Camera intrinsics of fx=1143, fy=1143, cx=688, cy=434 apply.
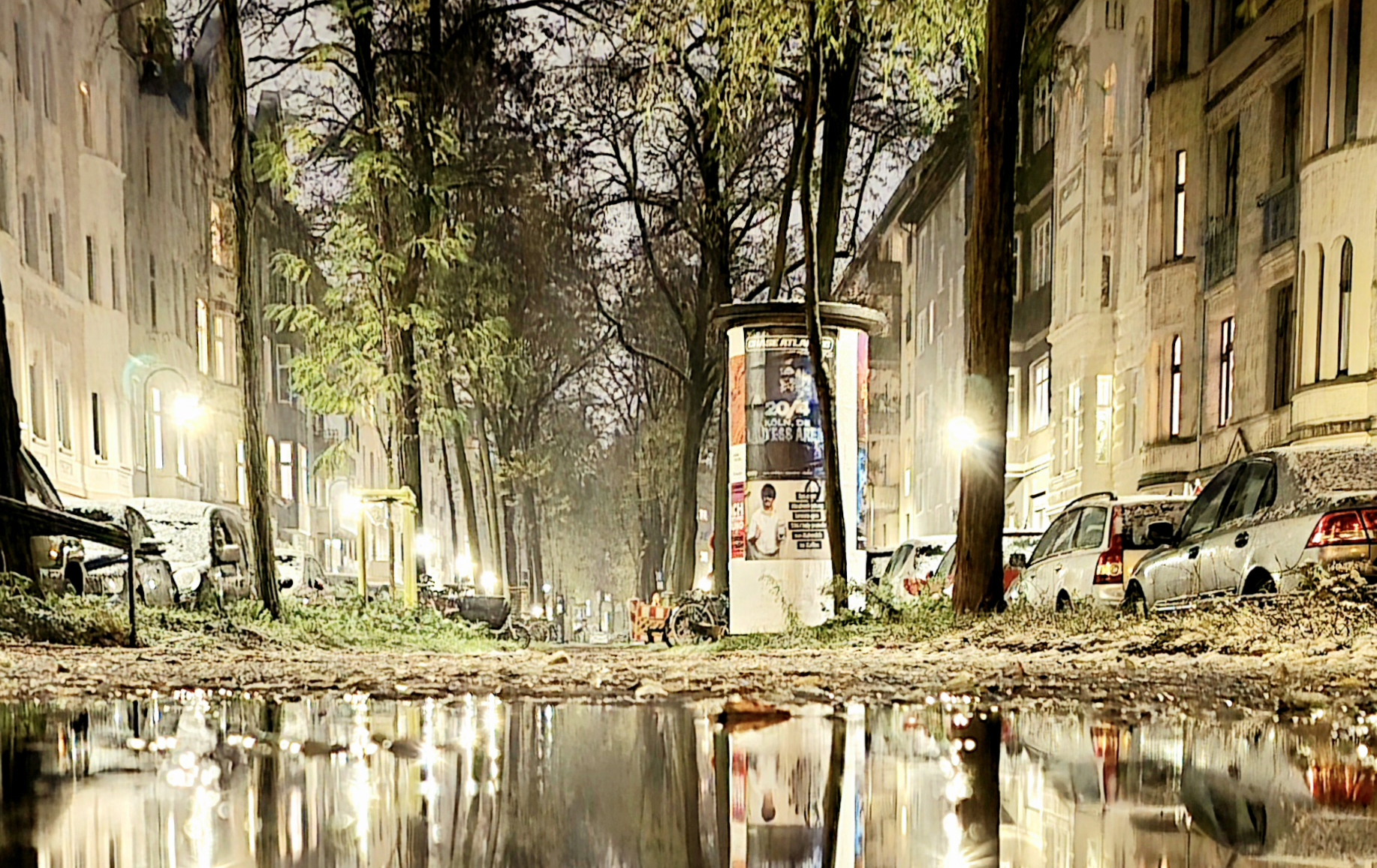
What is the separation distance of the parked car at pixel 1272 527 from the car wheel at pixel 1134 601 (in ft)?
0.19

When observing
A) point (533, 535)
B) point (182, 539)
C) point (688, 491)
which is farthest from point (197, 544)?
point (533, 535)

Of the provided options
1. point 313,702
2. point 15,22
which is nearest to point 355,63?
point 15,22

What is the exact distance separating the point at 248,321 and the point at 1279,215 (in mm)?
13190

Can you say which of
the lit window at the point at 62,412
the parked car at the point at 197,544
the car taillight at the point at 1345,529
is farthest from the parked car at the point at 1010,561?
the lit window at the point at 62,412

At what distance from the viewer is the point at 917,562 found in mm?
16766

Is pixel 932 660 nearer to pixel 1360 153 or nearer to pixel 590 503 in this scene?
pixel 1360 153

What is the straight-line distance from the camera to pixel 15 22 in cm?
1508

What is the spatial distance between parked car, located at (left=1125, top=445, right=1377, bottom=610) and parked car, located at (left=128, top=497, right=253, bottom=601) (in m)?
11.5

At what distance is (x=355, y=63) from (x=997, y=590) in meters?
13.2

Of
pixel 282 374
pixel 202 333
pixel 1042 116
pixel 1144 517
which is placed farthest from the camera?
pixel 282 374

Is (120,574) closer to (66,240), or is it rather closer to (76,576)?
(76,576)

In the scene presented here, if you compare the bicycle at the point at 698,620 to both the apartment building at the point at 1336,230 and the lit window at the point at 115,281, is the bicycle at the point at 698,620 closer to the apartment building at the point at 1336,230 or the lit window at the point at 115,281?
Result: the apartment building at the point at 1336,230

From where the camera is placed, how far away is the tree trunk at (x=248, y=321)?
13.5 metres

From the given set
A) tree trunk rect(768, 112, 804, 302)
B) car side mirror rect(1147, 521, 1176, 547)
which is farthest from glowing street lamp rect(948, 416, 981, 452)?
tree trunk rect(768, 112, 804, 302)
